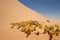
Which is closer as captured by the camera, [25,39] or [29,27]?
[29,27]

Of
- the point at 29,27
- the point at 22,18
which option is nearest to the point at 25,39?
the point at 29,27

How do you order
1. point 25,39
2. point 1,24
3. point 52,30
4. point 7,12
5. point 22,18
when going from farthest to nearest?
point 7,12, point 22,18, point 1,24, point 25,39, point 52,30

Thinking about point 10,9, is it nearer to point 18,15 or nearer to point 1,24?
point 18,15

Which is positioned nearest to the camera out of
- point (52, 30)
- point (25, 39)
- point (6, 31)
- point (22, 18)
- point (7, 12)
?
point (52, 30)

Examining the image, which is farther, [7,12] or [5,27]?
[7,12]

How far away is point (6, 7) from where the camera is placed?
9.30 m

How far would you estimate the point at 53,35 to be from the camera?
4875 mm

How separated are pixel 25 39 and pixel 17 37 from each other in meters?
0.35

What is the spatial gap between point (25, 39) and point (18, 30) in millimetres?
586

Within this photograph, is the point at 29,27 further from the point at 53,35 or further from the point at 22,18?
the point at 22,18

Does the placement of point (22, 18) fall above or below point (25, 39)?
above

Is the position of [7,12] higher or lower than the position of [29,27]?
higher

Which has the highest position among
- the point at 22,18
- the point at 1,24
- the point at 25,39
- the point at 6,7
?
the point at 6,7

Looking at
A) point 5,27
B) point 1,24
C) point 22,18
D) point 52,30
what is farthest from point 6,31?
point 52,30
